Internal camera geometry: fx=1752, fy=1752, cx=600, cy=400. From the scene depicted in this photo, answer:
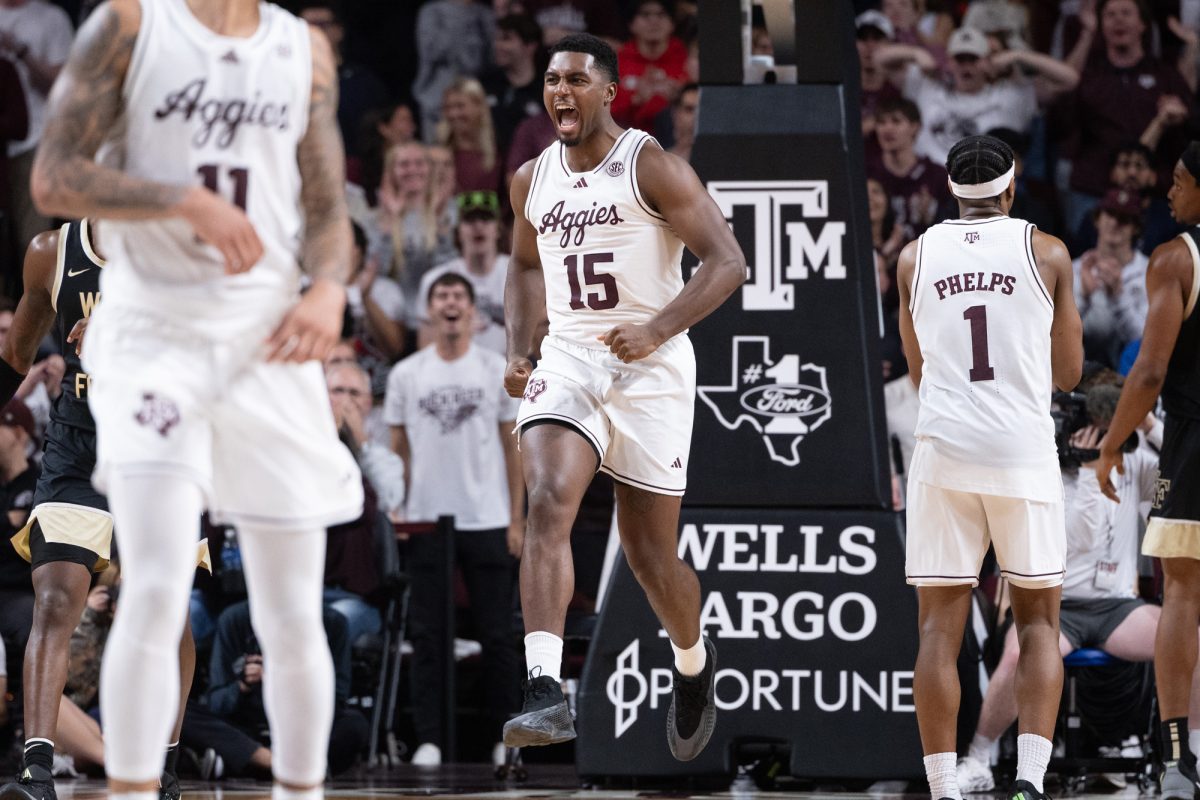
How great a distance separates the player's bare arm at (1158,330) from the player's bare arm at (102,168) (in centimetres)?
423

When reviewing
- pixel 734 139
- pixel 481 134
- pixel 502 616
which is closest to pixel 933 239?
pixel 734 139

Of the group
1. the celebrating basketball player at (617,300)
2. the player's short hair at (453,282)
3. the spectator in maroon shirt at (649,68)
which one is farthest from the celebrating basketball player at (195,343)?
the spectator in maroon shirt at (649,68)

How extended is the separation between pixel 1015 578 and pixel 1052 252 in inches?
44.2

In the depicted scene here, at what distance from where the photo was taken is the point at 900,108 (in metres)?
11.3

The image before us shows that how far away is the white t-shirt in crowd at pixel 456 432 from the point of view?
9547 millimetres

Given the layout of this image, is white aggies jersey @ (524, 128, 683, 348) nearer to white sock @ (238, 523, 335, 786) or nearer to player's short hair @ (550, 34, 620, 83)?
player's short hair @ (550, 34, 620, 83)

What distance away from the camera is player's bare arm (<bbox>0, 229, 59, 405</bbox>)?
6.29 metres

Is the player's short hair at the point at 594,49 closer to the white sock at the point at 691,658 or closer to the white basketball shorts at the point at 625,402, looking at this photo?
the white basketball shorts at the point at 625,402

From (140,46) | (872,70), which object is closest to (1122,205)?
(872,70)

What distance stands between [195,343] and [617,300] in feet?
7.66

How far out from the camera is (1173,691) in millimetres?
6895

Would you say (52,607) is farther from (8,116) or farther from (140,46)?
(8,116)

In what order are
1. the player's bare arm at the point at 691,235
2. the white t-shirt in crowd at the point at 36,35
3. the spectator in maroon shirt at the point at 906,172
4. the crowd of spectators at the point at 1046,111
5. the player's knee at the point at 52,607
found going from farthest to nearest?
the white t-shirt in crowd at the point at 36,35 < the spectator in maroon shirt at the point at 906,172 < the crowd of spectators at the point at 1046,111 < the player's knee at the point at 52,607 < the player's bare arm at the point at 691,235

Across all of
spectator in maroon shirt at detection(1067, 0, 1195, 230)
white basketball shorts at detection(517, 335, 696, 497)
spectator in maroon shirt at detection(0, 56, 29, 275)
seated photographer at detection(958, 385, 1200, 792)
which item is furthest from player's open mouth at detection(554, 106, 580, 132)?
spectator in maroon shirt at detection(0, 56, 29, 275)
